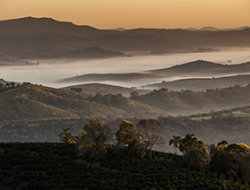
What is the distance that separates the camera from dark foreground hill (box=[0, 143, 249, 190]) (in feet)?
166

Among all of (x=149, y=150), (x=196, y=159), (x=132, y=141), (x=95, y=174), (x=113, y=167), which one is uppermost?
(x=132, y=141)

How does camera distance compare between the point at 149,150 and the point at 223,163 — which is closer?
the point at 223,163

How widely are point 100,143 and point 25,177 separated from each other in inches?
597

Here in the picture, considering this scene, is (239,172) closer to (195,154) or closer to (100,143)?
(195,154)

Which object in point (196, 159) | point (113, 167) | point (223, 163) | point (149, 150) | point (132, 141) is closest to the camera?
point (113, 167)

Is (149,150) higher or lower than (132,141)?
lower

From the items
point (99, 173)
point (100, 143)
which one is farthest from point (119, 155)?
point (99, 173)

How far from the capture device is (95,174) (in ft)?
176

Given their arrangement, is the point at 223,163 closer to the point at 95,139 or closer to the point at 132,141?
the point at 132,141

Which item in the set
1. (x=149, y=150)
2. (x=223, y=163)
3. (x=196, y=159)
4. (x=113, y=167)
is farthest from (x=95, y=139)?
(x=223, y=163)

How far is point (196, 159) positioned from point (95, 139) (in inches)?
724

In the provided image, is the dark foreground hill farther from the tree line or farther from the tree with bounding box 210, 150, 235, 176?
the tree with bounding box 210, 150, 235, 176

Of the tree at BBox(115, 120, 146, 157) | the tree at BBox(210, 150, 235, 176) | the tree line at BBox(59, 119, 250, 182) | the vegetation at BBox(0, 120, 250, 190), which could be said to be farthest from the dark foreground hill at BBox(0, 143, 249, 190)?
the tree at BBox(210, 150, 235, 176)

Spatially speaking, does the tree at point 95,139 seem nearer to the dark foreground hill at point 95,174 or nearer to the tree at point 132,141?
the dark foreground hill at point 95,174
